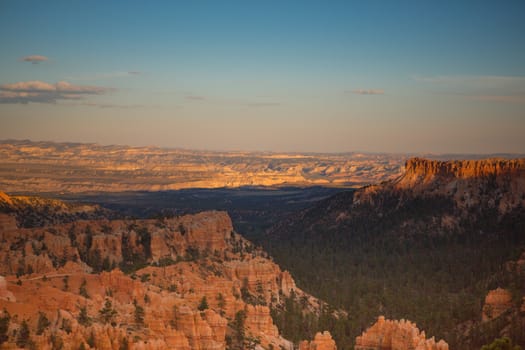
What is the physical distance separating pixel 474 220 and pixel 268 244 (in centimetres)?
4285

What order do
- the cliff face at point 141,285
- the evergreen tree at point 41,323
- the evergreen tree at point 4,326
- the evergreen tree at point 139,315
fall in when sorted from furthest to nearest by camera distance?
1. the evergreen tree at point 139,315
2. the cliff face at point 141,285
3. the evergreen tree at point 41,323
4. the evergreen tree at point 4,326

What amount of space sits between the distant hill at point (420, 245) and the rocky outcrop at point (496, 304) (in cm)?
119

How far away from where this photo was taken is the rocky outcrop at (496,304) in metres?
82.0

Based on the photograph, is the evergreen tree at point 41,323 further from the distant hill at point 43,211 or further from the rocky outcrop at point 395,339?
the distant hill at point 43,211

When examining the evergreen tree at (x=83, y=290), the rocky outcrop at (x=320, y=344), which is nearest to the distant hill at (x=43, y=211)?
the evergreen tree at (x=83, y=290)

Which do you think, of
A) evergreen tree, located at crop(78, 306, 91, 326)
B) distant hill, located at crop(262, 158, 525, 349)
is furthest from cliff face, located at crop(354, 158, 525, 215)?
evergreen tree, located at crop(78, 306, 91, 326)

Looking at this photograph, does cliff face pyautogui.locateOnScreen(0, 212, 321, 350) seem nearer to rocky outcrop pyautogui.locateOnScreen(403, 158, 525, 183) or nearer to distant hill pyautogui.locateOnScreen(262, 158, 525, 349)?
distant hill pyautogui.locateOnScreen(262, 158, 525, 349)

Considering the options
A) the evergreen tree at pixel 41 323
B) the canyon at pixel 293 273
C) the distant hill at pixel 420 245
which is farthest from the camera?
the distant hill at pixel 420 245

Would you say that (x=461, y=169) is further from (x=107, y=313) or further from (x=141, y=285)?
(x=107, y=313)

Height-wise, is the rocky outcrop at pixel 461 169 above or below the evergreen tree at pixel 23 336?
above

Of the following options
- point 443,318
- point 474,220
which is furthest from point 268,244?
point 443,318

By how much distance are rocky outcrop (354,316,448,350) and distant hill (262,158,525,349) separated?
11.6m

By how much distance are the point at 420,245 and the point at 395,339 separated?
8581 cm

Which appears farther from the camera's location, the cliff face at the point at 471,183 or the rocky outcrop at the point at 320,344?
the cliff face at the point at 471,183
